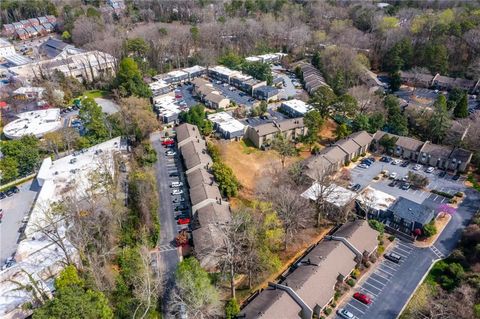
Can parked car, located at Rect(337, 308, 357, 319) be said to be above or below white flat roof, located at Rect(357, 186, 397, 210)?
below

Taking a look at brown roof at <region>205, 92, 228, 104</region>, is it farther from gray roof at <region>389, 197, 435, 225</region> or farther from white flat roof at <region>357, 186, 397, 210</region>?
gray roof at <region>389, 197, 435, 225</region>

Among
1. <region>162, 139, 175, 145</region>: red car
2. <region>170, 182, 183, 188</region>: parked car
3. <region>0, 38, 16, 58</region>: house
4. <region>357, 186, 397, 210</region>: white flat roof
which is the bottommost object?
<region>357, 186, 397, 210</region>: white flat roof

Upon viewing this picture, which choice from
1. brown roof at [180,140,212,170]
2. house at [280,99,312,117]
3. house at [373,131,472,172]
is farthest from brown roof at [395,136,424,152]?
brown roof at [180,140,212,170]

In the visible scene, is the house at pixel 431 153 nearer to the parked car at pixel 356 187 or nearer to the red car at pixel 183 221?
the parked car at pixel 356 187

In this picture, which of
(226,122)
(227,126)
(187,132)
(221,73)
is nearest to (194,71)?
(221,73)

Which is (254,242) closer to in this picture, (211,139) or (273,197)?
(273,197)

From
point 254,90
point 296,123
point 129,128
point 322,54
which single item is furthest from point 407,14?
point 129,128

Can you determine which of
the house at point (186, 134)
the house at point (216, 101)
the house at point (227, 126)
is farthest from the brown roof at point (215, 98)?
the house at point (186, 134)
